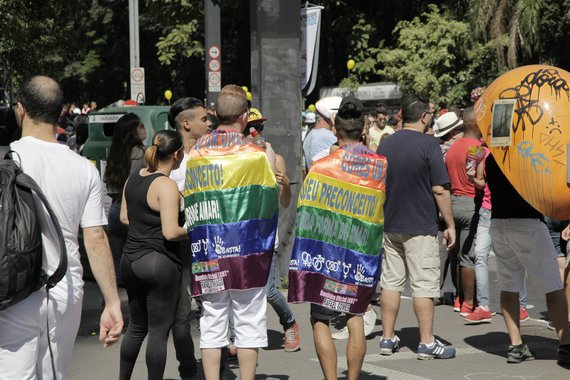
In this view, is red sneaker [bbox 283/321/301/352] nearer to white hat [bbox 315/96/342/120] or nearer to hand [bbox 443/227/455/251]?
hand [bbox 443/227/455/251]

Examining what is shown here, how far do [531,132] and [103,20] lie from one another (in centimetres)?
4134

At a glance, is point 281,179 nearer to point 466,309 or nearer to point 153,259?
point 153,259

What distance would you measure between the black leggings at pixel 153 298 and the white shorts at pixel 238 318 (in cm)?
27

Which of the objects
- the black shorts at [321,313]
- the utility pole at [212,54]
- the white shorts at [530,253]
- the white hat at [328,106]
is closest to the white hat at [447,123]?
the white hat at [328,106]

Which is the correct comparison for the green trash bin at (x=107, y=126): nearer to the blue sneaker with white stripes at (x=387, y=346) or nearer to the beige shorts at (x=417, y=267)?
the beige shorts at (x=417, y=267)

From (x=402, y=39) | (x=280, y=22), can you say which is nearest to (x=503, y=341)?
(x=280, y=22)

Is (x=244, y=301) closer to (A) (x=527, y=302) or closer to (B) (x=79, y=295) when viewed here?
(B) (x=79, y=295)

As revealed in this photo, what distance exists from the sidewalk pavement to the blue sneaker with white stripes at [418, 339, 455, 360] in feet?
0.18

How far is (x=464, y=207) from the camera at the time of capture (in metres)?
9.69

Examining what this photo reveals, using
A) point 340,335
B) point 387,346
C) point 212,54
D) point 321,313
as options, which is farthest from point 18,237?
point 212,54

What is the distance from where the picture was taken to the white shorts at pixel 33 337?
4246 mm

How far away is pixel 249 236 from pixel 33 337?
1997mm

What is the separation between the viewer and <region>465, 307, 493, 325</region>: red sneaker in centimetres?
929

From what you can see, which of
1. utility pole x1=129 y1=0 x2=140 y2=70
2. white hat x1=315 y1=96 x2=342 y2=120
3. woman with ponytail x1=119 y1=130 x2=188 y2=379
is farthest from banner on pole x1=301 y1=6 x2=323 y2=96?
utility pole x1=129 y1=0 x2=140 y2=70
